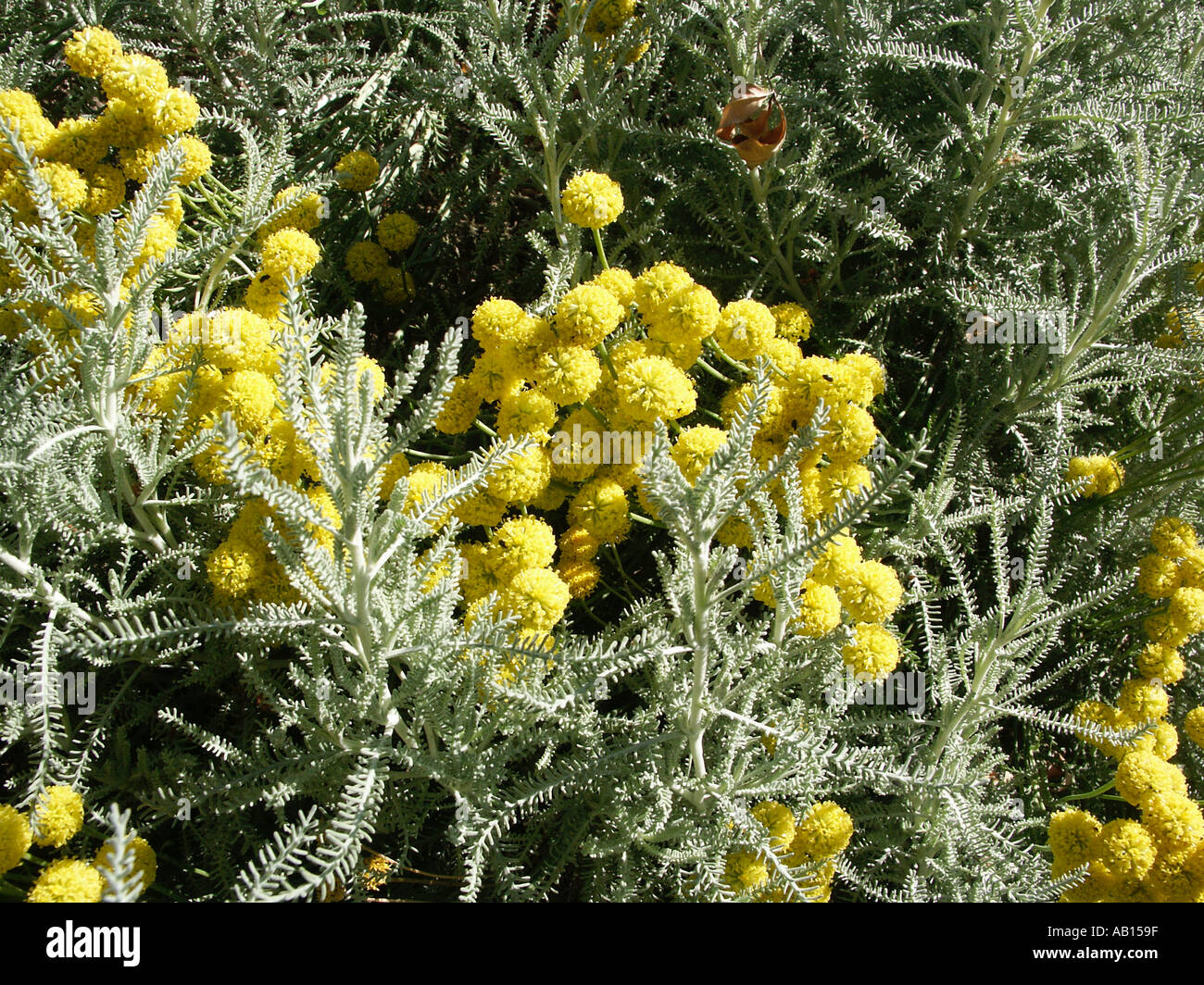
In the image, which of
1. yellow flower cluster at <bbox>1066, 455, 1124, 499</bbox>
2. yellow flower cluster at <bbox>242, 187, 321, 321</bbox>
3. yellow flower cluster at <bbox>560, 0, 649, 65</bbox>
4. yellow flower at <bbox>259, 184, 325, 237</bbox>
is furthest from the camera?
yellow flower cluster at <bbox>560, 0, 649, 65</bbox>

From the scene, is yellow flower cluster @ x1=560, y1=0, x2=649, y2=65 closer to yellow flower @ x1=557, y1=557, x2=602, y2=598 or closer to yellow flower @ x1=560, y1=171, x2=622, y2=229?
yellow flower @ x1=560, y1=171, x2=622, y2=229

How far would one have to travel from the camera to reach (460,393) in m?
1.99

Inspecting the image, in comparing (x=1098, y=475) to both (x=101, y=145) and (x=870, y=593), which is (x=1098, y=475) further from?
(x=101, y=145)

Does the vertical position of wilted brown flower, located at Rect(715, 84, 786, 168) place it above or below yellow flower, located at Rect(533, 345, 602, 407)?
above

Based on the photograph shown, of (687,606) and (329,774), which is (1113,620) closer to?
(687,606)

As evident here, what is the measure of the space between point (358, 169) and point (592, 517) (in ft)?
4.89

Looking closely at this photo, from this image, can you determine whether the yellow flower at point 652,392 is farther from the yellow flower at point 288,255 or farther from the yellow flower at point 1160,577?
the yellow flower at point 1160,577

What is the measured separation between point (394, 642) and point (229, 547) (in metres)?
0.44

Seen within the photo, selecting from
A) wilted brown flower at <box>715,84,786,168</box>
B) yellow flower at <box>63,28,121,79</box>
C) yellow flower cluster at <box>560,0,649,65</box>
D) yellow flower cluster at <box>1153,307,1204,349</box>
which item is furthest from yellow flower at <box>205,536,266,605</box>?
yellow flower cluster at <box>1153,307,1204,349</box>

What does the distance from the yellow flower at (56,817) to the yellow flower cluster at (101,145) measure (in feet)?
3.62

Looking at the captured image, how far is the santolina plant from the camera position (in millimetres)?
1562

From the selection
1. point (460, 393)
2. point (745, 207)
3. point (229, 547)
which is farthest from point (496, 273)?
point (229, 547)

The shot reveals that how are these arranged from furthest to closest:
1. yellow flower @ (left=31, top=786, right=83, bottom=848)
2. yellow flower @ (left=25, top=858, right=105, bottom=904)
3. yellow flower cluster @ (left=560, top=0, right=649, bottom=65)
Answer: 1. yellow flower cluster @ (left=560, top=0, right=649, bottom=65)
2. yellow flower @ (left=31, top=786, right=83, bottom=848)
3. yellow flower @ (left=25, top=858, right=105, bottom=904)

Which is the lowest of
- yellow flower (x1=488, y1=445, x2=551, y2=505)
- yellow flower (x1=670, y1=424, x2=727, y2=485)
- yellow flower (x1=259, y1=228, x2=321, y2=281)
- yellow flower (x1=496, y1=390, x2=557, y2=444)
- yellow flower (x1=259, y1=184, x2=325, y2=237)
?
yellow flower (x1=488, y1=445, x2=551, y2=505)
